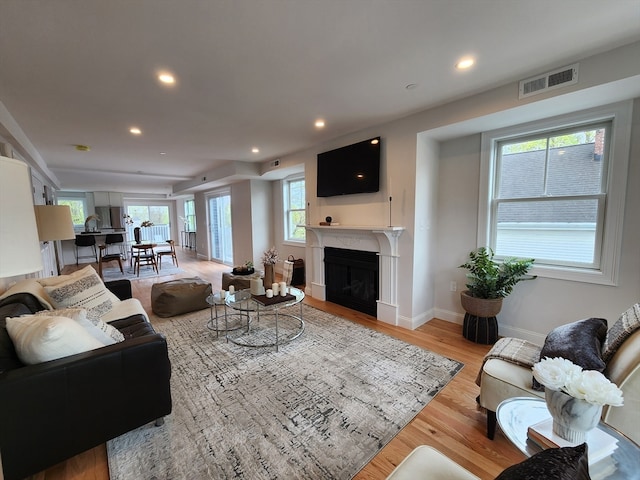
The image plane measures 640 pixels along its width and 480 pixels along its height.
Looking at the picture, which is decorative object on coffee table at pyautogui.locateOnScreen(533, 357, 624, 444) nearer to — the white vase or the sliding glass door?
the white vase

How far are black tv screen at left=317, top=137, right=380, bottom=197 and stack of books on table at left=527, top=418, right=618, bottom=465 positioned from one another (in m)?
2.81

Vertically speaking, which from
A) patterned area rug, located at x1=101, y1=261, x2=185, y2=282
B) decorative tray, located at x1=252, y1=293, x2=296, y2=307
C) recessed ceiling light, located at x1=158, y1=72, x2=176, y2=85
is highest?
recessed ceiling light, located at x1=158, y1=72, x2=176, y2=85

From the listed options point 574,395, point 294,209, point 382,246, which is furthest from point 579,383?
point 294,209

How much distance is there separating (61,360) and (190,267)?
21.3 ft

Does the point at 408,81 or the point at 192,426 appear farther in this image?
the point at 408,81

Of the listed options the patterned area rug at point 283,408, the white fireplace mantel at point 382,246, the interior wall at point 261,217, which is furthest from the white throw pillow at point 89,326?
the interior wall at point 261,217

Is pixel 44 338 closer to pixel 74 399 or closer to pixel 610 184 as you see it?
pixel 74 399

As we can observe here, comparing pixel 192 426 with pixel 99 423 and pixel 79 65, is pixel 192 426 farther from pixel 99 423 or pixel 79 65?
pixel 79 65

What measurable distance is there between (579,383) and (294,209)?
17.6 ft

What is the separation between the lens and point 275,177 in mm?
5902

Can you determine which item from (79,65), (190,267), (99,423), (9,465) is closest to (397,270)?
(99,423)

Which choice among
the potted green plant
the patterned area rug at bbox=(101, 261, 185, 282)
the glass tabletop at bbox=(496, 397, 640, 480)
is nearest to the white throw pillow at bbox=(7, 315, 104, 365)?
the glass tabletop at bbox=(496, 397, 640, 480)

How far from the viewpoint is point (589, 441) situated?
1010mm

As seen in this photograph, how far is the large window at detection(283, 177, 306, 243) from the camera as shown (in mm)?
5734
